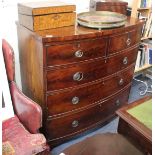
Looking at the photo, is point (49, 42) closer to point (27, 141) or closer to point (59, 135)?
point (27, 141)

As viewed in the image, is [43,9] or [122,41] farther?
[122,41]

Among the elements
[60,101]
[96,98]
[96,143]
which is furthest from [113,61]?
[96,143]

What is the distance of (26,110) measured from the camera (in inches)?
54.9

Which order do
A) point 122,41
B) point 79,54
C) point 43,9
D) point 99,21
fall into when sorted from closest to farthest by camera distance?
point 43,9, point 79,54, point 99,21, point 122,41

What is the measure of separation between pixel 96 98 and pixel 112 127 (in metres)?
0.49

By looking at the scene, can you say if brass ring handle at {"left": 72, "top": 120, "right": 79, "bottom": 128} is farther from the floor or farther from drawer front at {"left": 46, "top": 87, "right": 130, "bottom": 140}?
the floor

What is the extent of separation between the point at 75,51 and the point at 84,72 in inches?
7.8

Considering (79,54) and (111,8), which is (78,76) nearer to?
(79,54)

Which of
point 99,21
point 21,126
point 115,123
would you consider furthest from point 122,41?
point 21,126

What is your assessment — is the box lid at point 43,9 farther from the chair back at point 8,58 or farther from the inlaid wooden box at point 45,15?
the chair back at point 8,58

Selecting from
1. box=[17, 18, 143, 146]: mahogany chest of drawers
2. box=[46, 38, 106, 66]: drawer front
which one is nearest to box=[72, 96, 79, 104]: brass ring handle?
box=[17, 18, 143, 146]: mahogany chest of drawers

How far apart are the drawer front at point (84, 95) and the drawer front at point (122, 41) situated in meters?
0.25

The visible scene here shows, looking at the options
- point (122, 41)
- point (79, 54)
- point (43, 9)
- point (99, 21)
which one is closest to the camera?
point (43, 9)

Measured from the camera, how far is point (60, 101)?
1.51 m
